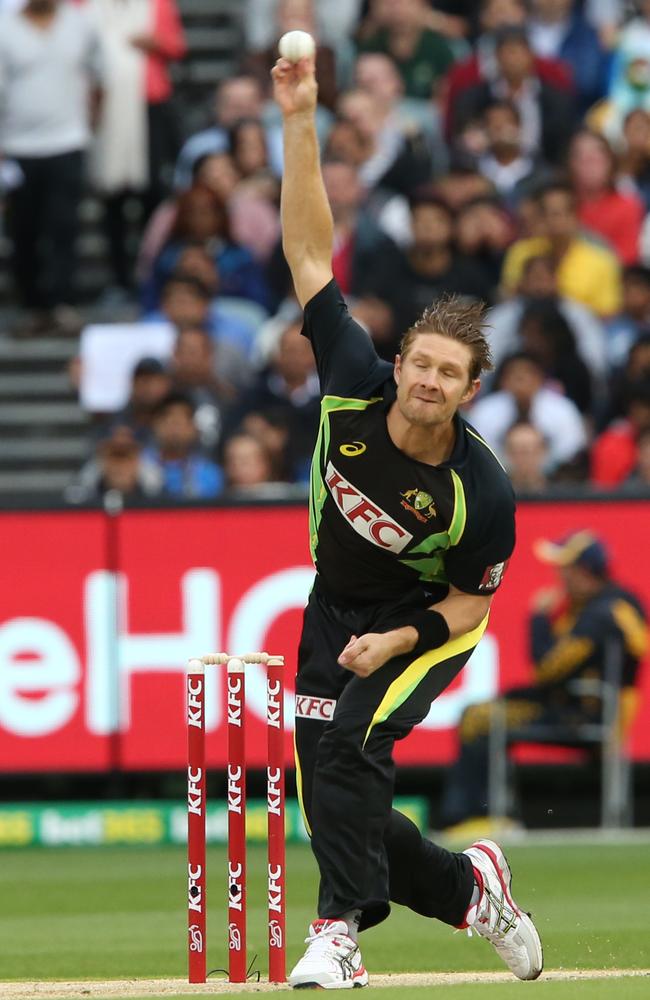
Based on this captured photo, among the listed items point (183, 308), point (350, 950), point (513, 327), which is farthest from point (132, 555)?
point (350, 950)

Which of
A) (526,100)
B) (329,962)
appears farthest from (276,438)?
(329,962)

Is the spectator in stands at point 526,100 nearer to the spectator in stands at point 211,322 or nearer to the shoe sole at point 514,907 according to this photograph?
the spectator in stands at point 211,322

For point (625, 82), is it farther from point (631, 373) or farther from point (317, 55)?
point (631, 373)

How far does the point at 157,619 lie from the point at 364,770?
643 cm

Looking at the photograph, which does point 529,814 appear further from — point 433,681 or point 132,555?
point 433,681

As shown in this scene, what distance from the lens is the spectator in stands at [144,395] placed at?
14.3 metres

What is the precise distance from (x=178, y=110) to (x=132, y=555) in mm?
6208

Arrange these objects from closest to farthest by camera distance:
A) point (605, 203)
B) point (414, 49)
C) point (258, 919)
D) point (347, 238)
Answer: point (258, 919)
point (347, 238)
point (605, 203)
point (414, 49)

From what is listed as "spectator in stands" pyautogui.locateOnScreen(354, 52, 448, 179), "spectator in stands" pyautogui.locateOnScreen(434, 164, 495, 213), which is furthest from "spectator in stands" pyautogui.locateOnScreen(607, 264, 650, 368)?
"spectator in stands" pyautogui.locateOnScreen(354, 52, 448, 179)

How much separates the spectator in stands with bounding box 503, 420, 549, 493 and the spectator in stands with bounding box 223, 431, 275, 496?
5.03 ft

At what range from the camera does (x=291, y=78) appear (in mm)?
7113

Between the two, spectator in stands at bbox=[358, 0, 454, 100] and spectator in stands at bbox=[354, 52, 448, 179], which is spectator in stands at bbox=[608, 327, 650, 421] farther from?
spectator in stands at bbox=[358, 0, 454, 100]

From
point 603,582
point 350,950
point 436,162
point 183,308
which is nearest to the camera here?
point 350,950

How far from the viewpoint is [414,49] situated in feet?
57.6
